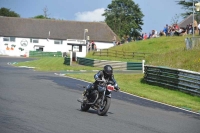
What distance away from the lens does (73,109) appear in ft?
51.5

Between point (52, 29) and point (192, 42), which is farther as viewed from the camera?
point (52, 29)

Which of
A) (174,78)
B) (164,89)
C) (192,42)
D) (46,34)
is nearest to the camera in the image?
(174,78)

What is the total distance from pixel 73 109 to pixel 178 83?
Result: 12.5 metres

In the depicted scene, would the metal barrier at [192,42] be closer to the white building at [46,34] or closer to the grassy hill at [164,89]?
the grassy hill at [164,89]

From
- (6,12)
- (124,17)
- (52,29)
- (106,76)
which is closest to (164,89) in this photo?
(106,76)

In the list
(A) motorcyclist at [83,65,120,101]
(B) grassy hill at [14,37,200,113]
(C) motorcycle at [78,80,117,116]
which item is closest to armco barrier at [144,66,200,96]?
(B) grassy hill at [14,37,200,113]

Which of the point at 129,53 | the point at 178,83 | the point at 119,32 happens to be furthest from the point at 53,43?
the point at 178,83

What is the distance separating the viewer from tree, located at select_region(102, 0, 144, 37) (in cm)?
12244

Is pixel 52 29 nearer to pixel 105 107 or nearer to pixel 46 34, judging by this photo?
pixel 46 34

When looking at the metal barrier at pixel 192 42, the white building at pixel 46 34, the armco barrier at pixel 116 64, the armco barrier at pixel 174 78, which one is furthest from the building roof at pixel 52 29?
the armco barrier at pixel 174 78

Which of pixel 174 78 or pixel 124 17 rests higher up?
pixel 124 17

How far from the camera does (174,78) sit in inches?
1090

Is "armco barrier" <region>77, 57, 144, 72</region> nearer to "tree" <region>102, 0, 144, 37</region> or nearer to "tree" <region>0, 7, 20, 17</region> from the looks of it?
"tree" <region>102, 0, 144, 37</region>

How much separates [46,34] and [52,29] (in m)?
2.23
